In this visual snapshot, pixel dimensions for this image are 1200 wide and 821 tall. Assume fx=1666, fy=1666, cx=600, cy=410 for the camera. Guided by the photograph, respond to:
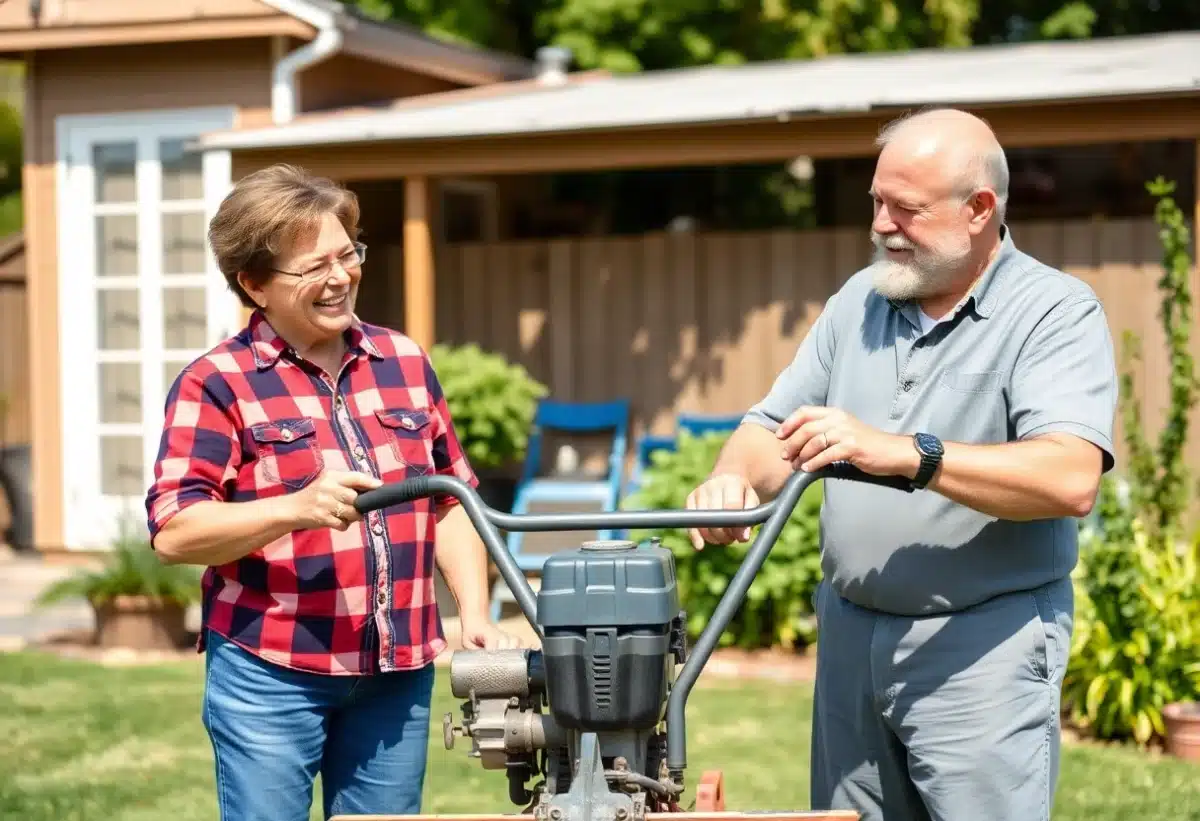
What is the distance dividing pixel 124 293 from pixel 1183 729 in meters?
7.55

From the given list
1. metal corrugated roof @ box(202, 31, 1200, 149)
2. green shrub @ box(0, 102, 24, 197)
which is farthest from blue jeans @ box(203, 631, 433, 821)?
green shrub @ box(0, 102, 24, 197)

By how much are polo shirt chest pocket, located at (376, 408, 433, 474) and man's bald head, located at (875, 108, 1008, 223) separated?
1.00 m

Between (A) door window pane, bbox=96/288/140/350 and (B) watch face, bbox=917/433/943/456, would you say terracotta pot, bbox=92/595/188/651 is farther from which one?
(B) watch face, bbox=917/433/943/456

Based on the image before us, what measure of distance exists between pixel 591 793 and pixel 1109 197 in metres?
16.1

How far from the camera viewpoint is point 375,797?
10.1 feet

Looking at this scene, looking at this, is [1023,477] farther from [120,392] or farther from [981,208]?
[120,392]

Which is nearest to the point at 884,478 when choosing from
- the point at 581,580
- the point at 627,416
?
the point at 581,580

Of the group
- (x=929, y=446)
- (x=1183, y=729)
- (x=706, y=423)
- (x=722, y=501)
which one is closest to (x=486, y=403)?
(x=706, y=423)

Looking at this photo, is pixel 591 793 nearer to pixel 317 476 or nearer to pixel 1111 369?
pixel 317 476

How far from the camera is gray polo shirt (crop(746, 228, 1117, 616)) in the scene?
2.75 metres

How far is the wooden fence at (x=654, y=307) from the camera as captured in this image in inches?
403

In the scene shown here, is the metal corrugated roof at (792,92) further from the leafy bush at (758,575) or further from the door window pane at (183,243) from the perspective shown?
the leafy bush at (758,575)

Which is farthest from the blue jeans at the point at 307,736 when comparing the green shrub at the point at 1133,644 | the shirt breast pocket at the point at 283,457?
the green shrub at the point at 1133,644

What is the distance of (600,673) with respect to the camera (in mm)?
2346
